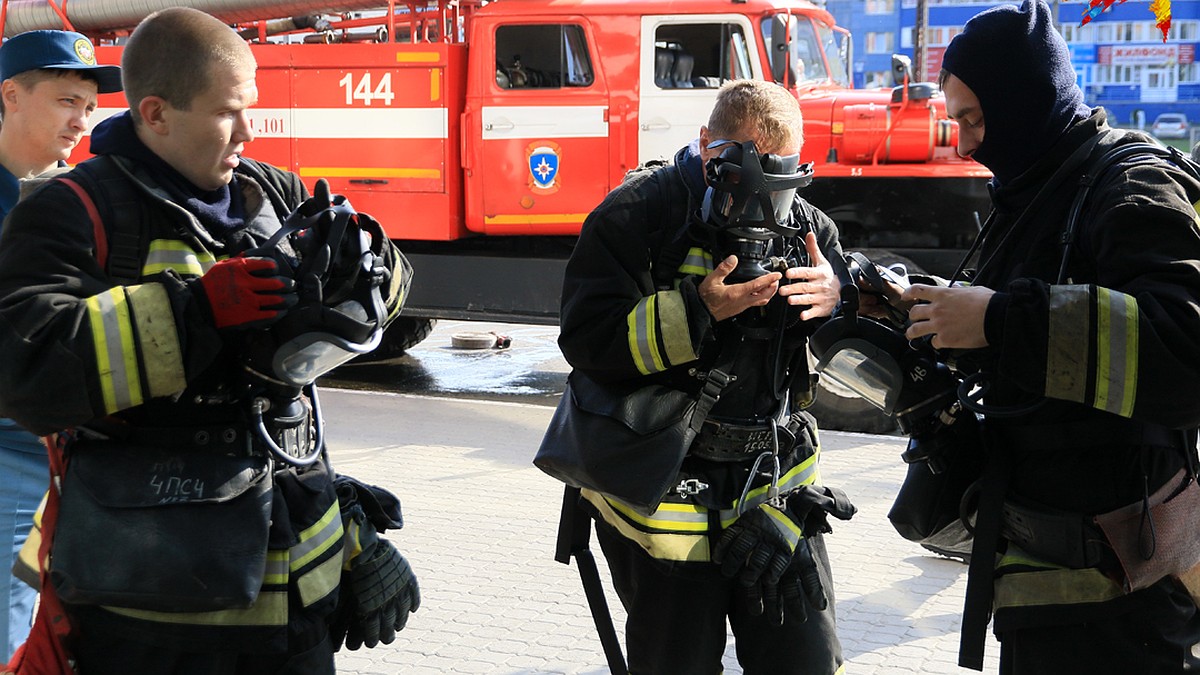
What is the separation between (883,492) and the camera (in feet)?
19.5

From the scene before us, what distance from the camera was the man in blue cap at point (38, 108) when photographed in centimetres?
296

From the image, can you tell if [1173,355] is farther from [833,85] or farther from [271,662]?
[833,85]

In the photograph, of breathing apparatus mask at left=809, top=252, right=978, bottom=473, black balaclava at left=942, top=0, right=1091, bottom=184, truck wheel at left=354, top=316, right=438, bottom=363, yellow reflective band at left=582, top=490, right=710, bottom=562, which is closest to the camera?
black balaclava at left=942, top=0, right=1091, bottom=184

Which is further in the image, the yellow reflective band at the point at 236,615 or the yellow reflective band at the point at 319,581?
the yellow reflective band at the point at 319,581

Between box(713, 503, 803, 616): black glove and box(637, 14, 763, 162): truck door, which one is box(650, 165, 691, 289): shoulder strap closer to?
box(713, 503, 803, 616): black glove

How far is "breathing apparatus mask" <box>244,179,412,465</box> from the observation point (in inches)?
82.4

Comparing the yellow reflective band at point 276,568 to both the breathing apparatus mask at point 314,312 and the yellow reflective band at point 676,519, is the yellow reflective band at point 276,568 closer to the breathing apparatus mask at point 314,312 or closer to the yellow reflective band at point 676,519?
the breathing apparatus mask at point 314,312

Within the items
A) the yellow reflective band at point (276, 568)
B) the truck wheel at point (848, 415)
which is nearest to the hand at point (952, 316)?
the yellow reflective band at point (276, 568)

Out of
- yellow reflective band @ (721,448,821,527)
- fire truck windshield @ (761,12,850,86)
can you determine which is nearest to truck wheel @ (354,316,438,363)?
fire truck windshield @ (761,12,850,86)

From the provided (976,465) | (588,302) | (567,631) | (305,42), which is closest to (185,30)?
(588,302)

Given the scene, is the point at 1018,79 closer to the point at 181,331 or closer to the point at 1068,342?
the point at 1068,342

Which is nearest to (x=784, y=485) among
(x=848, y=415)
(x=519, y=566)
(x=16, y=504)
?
(x=16, y=504)

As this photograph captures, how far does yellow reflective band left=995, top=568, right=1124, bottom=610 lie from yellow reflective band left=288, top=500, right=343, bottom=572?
1331 millimetres

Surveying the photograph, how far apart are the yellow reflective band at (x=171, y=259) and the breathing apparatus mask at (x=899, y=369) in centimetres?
129
